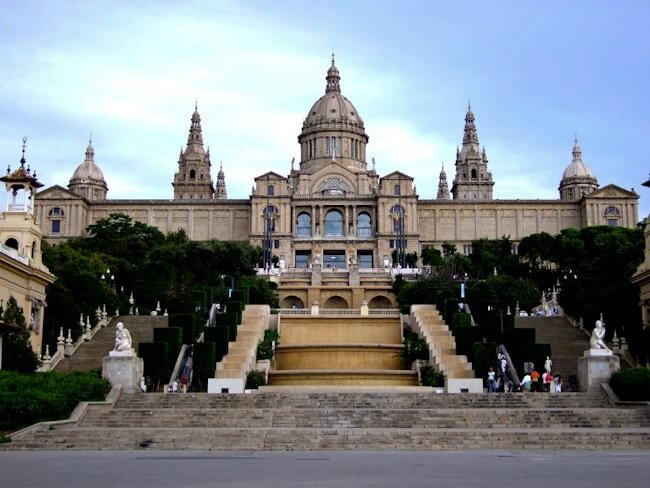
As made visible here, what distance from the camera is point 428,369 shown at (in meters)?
44.3

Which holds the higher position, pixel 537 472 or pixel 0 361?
pixel 0 361

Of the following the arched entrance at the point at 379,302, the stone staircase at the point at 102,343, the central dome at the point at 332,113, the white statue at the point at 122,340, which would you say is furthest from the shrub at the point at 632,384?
the central dome at the point at 332,113

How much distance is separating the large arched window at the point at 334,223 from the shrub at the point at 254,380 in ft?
254

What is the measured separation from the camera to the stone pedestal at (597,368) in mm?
36469

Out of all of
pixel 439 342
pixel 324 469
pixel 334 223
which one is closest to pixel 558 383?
pixel 439 342

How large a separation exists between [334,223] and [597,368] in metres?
85.1

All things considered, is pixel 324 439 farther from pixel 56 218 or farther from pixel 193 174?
pixel 193 174

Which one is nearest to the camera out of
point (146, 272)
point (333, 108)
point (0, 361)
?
point (0, 361)

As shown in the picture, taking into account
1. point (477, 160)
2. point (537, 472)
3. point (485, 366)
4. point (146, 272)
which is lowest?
point (537, 472)

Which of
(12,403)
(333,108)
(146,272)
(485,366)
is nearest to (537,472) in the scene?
(12,403)

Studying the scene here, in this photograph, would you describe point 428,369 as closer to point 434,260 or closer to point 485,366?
point 485,366

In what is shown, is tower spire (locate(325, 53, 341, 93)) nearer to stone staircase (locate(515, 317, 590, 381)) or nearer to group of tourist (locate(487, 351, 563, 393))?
stone staircase (locate(515, 317, 590, 381))

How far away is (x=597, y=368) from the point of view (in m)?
36.7

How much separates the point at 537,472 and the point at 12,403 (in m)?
16.5
